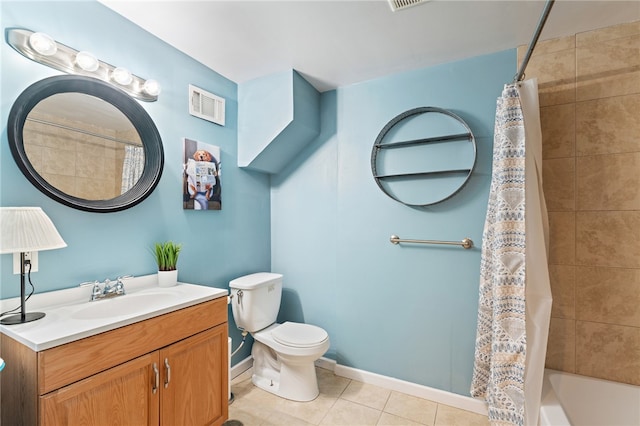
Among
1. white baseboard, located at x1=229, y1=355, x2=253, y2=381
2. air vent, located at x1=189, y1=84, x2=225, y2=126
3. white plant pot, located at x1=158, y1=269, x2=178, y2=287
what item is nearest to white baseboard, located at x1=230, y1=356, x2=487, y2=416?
white baseboard, located at x1=229, y1=355, x2=253, y2=381

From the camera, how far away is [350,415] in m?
1.79

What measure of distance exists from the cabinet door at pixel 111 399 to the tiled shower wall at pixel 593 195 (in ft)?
7.16

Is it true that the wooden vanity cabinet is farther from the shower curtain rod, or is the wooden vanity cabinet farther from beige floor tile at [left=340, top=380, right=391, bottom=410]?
the shower curtain rod

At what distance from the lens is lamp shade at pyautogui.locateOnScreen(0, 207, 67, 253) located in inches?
39.7

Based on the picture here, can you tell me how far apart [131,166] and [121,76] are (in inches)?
18.4

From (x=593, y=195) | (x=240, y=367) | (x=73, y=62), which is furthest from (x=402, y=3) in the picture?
(x=240, y=367)

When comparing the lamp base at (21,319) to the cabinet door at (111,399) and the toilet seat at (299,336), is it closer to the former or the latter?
the cabinet door at (111,399)

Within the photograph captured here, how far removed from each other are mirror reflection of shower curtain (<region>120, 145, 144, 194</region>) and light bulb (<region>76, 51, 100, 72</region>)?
396mm

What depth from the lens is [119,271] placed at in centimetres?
152

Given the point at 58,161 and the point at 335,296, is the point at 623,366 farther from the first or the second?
the point at 58,161

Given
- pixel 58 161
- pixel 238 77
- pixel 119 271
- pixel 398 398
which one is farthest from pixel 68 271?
pixel 398 398

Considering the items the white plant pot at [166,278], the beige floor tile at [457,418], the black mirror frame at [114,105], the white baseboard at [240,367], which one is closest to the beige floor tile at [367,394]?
the beige floor tile at [457,418]

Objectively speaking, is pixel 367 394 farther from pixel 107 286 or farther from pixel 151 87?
pixel 151 87

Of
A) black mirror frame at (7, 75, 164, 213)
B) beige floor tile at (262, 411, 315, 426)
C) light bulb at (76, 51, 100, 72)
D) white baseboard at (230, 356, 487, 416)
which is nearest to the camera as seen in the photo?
black mirror frame at (7, 75, 164, 213)
